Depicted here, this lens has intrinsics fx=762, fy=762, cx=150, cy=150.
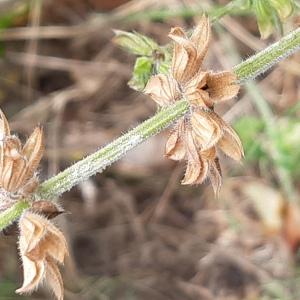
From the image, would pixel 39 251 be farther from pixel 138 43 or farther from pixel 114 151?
pixel 138 43

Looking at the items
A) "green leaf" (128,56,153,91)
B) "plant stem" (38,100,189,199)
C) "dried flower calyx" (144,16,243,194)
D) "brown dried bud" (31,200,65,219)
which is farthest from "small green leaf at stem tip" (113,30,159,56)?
"brown dried bud" (31,200,65,219)

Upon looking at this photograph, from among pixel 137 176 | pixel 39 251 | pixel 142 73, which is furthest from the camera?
pixel 137 176

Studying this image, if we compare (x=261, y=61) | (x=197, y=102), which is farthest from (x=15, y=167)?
(x=261, y=61)

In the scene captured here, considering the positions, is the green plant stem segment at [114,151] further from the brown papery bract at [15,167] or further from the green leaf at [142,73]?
the green leaf at [142,73]

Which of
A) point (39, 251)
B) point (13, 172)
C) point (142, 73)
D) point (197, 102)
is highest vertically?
point (142, 73)

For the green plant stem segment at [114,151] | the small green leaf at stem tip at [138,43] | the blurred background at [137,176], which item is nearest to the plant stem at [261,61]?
the green plant stem segment at [114,151]

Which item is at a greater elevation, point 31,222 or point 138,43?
point 138,43

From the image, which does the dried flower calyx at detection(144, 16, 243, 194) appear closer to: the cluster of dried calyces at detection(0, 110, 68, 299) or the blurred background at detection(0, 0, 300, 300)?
the cluster of dried calyces at detection(0, 110, 68, 299)
